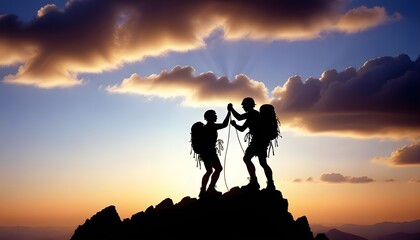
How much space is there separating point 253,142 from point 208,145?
2.15m

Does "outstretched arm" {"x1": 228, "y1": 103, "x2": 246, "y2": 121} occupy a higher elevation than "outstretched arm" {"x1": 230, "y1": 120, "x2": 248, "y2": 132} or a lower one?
higher

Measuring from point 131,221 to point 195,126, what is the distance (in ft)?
19.2

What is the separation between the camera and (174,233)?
18688 mm

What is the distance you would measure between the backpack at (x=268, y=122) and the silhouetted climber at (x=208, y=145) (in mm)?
1704

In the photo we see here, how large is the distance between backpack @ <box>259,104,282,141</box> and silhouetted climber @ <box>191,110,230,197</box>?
170 centimetres

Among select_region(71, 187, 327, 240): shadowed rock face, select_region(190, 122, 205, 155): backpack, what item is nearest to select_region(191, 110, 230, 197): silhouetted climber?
select_region(190, 122, 205, 155): backpack

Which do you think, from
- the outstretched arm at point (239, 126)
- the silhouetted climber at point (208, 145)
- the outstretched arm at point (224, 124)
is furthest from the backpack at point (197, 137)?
the outstretched arm at point (239, 126)

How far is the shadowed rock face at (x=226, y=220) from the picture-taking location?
17.9 m

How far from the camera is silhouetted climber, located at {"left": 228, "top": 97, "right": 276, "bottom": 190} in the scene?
19.3 metres

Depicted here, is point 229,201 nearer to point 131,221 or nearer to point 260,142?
point 260,142

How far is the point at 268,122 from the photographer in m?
19.8

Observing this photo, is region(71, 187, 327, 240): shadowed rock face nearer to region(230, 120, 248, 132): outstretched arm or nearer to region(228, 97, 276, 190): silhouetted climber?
region(228, 97, 276, 190): silhouetted climber

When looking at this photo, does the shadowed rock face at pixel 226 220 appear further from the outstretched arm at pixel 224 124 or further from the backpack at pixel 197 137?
the outstretched arm at pixel 224 124

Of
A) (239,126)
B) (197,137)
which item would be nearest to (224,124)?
(239,126)
